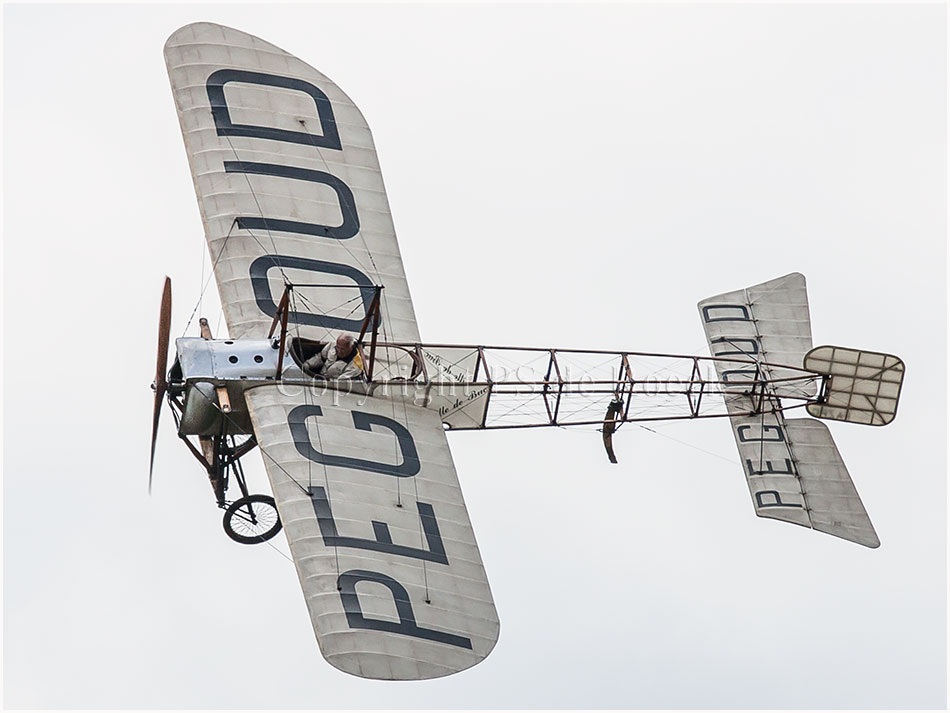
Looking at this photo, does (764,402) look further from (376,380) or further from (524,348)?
(376,380)

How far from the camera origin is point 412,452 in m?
21.0

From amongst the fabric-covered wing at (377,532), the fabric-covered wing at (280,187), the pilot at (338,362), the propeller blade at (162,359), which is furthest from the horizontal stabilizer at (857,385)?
the propeller blade at (162,359)

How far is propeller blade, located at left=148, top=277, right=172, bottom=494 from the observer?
20.1 metres

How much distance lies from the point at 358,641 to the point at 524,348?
16.1ft

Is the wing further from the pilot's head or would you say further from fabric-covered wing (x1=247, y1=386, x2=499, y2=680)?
the pilot's head

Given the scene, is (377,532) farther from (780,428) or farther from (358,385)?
(780,428)

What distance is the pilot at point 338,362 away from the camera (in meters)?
21.1

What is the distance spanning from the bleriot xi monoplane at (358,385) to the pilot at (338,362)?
24 millimetres

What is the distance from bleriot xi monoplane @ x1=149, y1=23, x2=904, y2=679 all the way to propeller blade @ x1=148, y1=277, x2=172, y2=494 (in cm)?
3

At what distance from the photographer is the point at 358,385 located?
69.7 ft

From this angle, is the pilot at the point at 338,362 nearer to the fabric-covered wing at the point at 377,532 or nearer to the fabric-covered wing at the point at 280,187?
the fabric-covered wing at the point at 377,532

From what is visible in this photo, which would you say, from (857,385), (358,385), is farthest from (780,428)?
(358,385)

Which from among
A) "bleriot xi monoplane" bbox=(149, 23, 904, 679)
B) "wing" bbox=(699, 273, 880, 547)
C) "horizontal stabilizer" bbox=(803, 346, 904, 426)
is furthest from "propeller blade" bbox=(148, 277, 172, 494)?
"horizontal stabilizer" bbox=(803, 346, 904, 426)

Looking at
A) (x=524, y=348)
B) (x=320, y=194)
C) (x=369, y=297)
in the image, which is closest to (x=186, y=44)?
(x=320, y=194)
